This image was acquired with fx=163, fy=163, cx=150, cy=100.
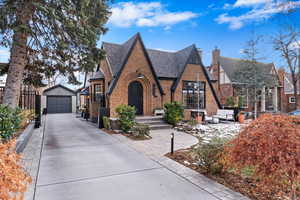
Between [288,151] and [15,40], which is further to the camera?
[15,40]

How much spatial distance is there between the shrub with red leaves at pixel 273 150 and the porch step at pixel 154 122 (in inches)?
308

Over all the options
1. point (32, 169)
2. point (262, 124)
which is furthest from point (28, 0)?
point (262, 124)

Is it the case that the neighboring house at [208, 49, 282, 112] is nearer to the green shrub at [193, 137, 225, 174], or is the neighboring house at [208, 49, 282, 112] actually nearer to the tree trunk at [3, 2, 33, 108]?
the green shrub at [193, 137, 225, 174]

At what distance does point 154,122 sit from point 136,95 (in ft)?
8.73

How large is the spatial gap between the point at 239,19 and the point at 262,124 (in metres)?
14.0

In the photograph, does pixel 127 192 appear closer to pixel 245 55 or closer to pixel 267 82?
pixel 245 55

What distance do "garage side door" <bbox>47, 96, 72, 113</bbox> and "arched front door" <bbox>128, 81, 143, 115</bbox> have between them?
733 inches

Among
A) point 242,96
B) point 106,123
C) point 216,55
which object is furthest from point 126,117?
point 216,55

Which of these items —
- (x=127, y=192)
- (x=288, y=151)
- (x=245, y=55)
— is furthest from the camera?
(x=245, y=55)

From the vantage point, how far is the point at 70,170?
444 centimetres

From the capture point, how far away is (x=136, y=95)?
1264 centimetres

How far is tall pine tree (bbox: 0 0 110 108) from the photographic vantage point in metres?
6.48

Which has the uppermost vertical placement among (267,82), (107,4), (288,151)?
(107,4)

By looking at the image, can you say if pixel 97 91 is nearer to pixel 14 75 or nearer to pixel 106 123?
pixel 106 123
